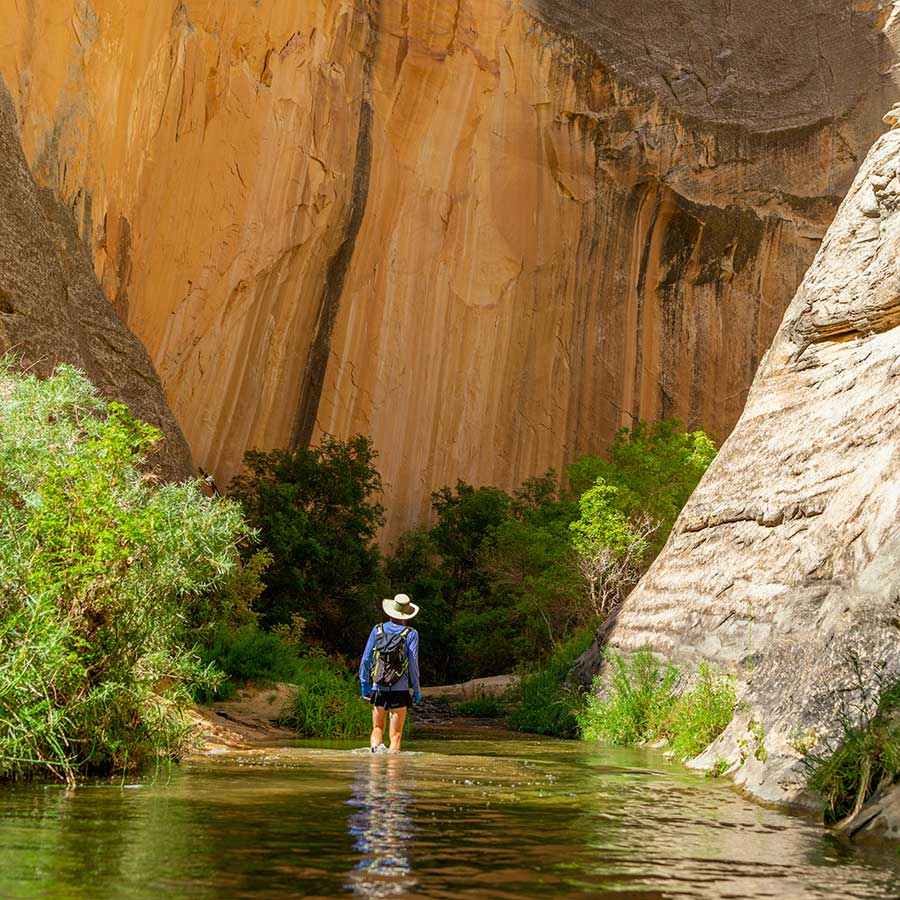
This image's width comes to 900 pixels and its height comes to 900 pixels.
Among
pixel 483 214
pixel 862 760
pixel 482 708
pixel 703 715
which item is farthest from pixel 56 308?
pixel 483 214

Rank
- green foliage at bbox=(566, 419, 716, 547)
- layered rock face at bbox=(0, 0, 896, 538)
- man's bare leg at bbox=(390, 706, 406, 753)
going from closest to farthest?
man's bare leg at bbox=(390, 706, 406, 753) → green foliage at bbox=(566, 419, 716, 547) → layered rock face at bbox=(0, 0, 896, 538)

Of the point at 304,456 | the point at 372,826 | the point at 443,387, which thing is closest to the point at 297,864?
the point at 372,826

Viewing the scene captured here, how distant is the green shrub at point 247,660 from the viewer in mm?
15500

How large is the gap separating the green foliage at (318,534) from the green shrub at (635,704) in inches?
499

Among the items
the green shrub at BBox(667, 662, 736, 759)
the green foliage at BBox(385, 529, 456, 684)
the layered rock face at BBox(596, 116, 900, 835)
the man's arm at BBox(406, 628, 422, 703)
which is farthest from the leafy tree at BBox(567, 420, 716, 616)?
the man's arm at BBox(406, 628, 422, 703)

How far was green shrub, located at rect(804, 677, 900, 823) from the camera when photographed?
6.02m

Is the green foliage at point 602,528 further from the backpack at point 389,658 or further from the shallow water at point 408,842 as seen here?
the shallow water at point 408,842

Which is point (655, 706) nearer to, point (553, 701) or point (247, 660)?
point (553, 701)

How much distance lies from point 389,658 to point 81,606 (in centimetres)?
467

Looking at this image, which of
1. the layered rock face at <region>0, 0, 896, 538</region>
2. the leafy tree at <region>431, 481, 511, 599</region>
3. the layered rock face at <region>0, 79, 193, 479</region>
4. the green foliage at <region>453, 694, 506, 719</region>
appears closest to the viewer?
the layered rock face at <region>0, 79, 193, 479</region>

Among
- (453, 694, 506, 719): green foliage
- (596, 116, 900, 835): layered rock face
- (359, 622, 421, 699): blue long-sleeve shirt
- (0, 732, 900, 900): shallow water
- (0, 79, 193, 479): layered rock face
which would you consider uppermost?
(0, 79, 193, 479): layered rock face

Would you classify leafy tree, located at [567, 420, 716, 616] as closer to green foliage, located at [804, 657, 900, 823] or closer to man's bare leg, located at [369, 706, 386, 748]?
man's bare leg, located at [369, 706, 386, 748]

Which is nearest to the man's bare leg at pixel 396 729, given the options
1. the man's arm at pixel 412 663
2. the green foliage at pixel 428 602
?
the man's arm at pixel 412 663

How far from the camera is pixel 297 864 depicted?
13.8ft
